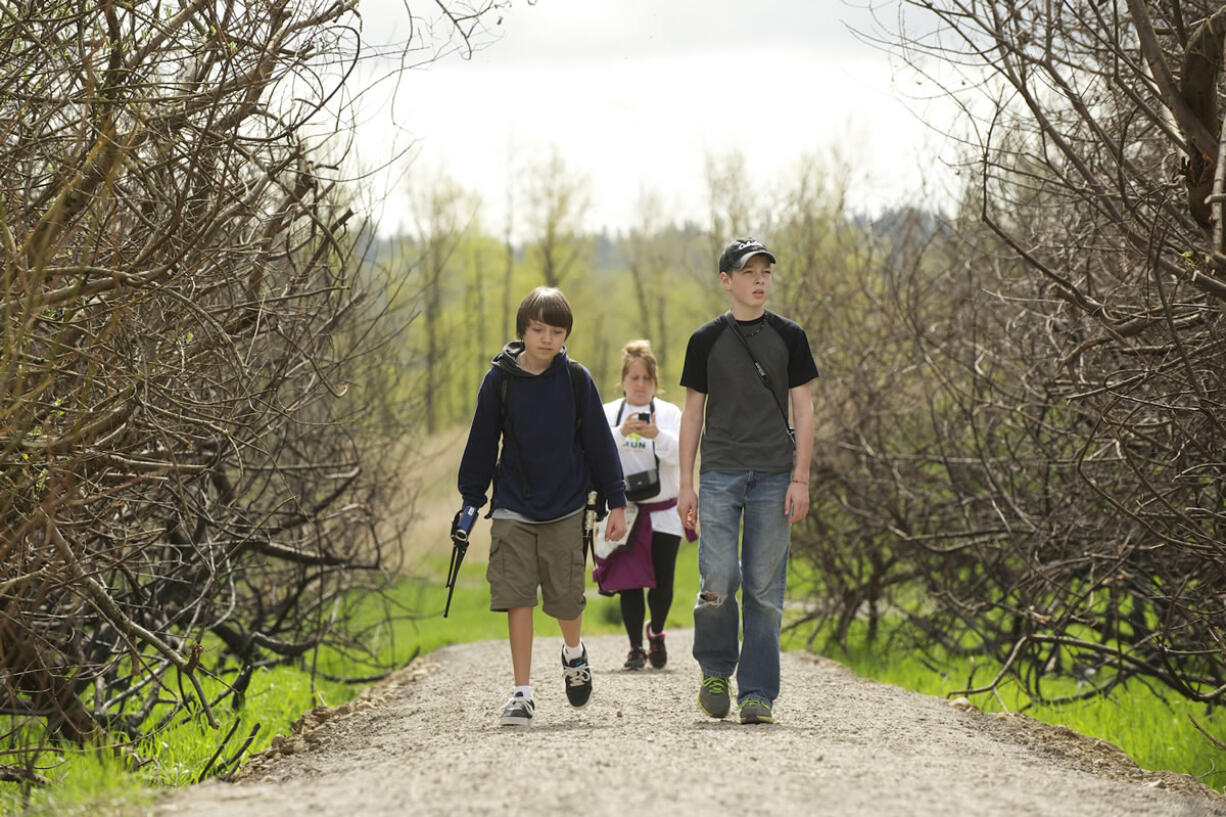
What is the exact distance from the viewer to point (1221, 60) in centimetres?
536

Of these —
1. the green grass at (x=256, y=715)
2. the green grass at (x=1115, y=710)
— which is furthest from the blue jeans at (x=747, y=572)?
the green grass at (x=256, y=715)

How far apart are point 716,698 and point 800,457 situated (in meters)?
1.19

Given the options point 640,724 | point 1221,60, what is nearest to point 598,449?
point 640,724

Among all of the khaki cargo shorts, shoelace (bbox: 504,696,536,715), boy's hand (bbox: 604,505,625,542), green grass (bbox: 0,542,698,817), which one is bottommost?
green grass (bbox: 0,542,698,817)

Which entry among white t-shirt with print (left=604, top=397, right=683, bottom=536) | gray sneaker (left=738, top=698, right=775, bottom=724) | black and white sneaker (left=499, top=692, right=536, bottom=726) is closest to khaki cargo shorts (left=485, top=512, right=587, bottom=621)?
black and white sneaker (left=499, top=692, right=536, bottom=726)

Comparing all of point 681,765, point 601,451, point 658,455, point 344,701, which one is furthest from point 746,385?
point 344,701

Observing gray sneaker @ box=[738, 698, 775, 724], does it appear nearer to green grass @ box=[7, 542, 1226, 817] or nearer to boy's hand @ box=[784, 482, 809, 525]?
boy's hand @ box=[784, 482, 809, 525]

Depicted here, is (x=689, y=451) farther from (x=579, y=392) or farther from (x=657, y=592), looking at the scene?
(x=657, y=592)

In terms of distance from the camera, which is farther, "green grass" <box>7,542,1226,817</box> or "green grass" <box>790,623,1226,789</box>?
"green grass" <box>790,623,1226,789</box>

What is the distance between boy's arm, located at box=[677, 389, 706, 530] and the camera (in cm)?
634

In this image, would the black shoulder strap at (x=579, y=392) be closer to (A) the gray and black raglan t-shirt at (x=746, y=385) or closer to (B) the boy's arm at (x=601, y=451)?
(B) the boy's arm at (x=601, y=451)

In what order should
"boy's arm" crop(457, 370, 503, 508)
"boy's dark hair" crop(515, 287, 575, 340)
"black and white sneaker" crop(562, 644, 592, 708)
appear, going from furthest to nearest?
"black and white sneaker" crop(562, 644, 592, 708) → "boy's arm" crop(457, 370, 503, 508) → "boy's dark hair" crop(515, 287, 575, 340)

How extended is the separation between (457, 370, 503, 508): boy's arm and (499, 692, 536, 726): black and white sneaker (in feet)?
3.08

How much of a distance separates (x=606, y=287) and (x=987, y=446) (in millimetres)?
45917
